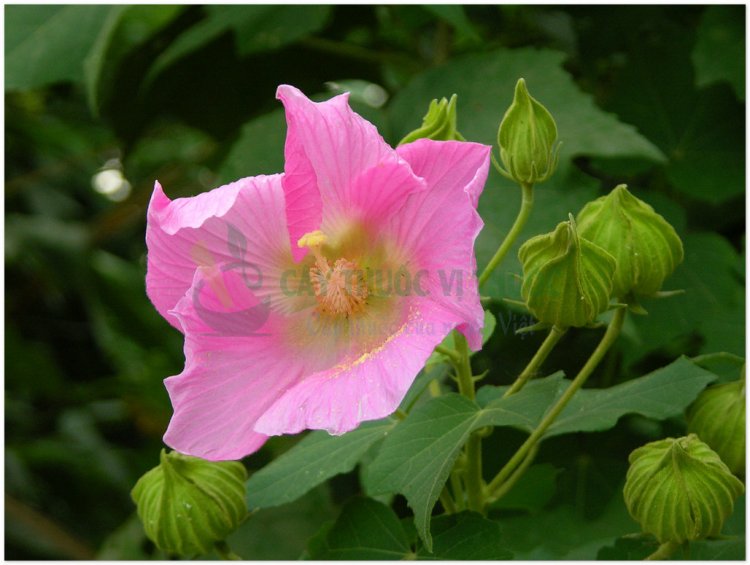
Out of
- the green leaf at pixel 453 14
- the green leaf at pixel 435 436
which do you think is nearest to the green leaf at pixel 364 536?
the green leaf at pixel 435 436

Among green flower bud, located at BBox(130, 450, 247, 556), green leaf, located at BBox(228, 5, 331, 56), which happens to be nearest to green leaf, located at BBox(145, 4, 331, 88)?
green leaf, located at BBox(228, 5, 331, 56)

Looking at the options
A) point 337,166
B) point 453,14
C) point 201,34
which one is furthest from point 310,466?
point 201,34

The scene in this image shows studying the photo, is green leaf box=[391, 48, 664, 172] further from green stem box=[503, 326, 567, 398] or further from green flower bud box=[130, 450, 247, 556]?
green flower bud box=[130, 450, 247, 556]

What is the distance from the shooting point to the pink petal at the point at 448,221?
68cm

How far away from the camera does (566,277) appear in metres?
0.71

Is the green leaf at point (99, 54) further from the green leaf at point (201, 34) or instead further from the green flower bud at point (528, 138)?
the green flower bud at point (528, 138)

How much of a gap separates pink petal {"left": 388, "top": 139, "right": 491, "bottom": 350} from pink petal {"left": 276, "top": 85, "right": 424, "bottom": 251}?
19 mm

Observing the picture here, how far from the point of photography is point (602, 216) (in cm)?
79

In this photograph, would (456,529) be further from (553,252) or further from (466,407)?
(553,252)

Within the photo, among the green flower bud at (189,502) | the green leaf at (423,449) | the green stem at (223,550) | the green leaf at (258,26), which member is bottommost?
the green stem at (223,550)

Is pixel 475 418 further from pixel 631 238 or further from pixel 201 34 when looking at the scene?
pixel 201 34

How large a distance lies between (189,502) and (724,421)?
487 mm

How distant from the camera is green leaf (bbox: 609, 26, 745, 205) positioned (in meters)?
1.28

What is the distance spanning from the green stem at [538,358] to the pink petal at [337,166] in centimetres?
16
